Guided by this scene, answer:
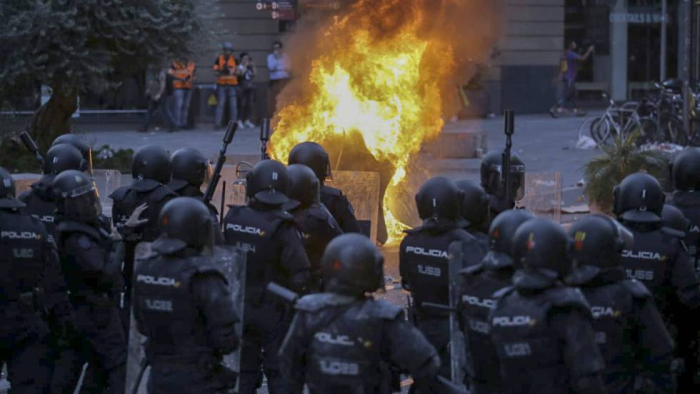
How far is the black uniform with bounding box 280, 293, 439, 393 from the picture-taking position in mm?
5027

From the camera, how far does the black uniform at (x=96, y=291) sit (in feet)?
22.2

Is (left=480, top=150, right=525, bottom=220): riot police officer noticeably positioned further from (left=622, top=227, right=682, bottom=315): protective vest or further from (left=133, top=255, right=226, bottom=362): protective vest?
(left=133, top=255, right=226, bottom=362): protective vest

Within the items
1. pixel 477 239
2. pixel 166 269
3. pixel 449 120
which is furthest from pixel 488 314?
pixel 449 120

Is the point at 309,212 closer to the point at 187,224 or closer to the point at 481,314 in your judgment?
the point at 187,224

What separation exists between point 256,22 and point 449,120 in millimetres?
5135

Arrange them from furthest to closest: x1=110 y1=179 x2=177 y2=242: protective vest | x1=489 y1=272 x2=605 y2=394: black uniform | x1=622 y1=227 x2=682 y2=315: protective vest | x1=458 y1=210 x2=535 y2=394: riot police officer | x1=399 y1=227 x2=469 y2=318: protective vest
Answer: x1=110 y1=179 x2=177 y2=242: protective vest
x1=399 y1=227 x2=469 y2=318: protective vest
x1=622 y1=227 x2=682 y2=315: protective vest
x1=458 y1=210 x2=535 y2=394: riot police officer
x1=489 y1=272 x2=605 y2=394: black uniform

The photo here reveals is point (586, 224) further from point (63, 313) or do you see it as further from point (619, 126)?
point (619, 126)

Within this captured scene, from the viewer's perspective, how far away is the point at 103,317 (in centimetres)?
688

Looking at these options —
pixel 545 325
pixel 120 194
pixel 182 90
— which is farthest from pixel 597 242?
pixel 182 90

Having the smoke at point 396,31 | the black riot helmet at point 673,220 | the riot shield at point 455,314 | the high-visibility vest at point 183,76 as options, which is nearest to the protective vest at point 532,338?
the riot shield at point 455,314

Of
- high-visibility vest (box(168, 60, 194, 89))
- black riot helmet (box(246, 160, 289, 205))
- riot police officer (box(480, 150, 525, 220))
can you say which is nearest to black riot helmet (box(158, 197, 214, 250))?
black riot helmet (box(246, 160, 289, 205))

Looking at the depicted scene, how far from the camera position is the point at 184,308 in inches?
220

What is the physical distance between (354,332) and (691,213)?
9.79 ft

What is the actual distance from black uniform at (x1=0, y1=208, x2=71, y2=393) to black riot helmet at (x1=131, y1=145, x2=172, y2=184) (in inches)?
43.4
